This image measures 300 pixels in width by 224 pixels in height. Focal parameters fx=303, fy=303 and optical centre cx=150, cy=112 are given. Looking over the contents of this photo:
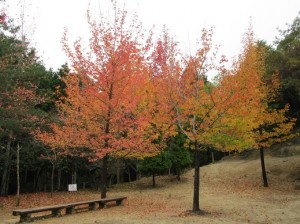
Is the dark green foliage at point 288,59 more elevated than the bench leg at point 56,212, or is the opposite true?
the dark green foliage at point 288,59

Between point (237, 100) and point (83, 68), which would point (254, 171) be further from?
point (83, 68)

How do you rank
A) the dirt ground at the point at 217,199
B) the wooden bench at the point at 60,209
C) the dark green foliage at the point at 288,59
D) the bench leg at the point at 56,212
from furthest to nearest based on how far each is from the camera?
1. the dark green foliage at the point at 288,59
2. the bench leg at the point at 56,212
3. the dirt ground at the point at 217,199
4. the wooden bench at the point at 60,209

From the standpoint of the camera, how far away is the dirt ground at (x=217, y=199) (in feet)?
37.8

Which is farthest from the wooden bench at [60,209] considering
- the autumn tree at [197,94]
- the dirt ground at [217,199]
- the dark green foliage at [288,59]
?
the dark green foliage at [288,59]

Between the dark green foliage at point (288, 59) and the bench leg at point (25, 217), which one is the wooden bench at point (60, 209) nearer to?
the bench leg at point (25, 217)

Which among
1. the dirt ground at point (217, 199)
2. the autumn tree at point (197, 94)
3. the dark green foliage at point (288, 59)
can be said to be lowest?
the dirt ground at point (217, 199)

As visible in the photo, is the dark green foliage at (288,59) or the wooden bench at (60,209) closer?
the wooden bench at (60,209)

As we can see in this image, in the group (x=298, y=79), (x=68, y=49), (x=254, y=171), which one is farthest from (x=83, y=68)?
(x=254, y=171)

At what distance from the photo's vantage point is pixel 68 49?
14414 millimetres

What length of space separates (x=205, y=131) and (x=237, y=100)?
Result: 1939 mm

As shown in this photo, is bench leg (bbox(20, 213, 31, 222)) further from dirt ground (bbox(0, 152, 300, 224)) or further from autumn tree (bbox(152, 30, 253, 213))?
autumn tree (bbox(152, 30, 253, 213))

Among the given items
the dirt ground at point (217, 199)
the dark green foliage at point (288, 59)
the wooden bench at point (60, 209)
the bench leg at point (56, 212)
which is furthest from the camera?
the dark green foliage at point (288, 59)

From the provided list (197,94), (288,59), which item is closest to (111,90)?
(197,94)

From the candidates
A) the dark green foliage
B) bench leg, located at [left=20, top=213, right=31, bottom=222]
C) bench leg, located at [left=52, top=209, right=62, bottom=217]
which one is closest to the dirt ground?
bench leg, located at [left=20, top=213, right=31, bottom=222]
